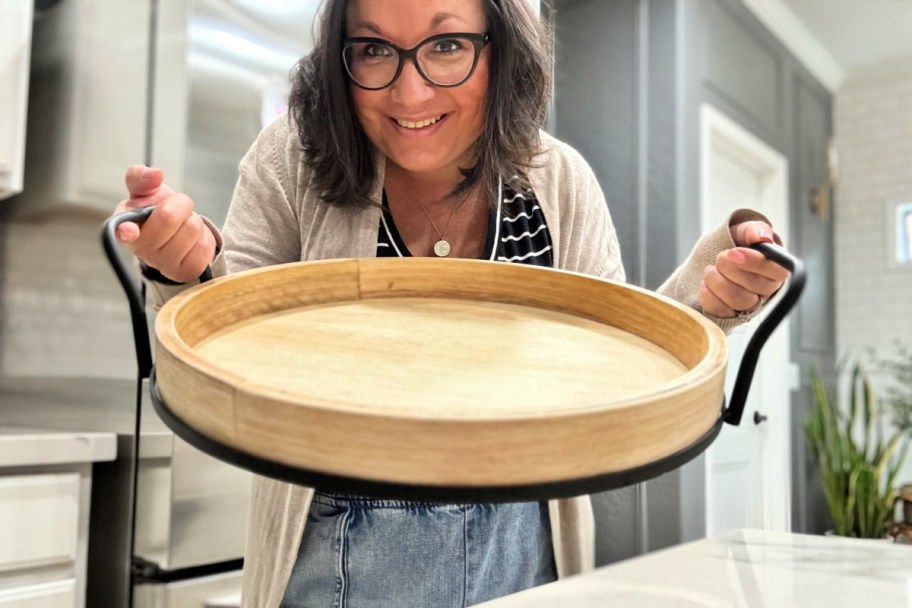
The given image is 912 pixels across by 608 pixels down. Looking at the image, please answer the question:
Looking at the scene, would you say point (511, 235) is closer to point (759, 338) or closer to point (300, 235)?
point (300, 235)

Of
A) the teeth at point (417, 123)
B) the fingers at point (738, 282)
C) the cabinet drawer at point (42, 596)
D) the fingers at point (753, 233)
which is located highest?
the teeth at point (417, 123)

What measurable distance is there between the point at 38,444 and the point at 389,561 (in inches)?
26.5

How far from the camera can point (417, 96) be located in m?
0.55

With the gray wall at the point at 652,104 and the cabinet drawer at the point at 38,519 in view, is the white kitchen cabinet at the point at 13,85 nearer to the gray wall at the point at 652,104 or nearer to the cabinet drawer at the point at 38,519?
the cabinet drawer at the point at 38,519

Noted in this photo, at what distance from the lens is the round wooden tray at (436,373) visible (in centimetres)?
27

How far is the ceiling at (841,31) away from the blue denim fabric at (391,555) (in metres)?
1.83

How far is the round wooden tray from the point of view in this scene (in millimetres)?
272

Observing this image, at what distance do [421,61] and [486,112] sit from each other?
0.27 ft

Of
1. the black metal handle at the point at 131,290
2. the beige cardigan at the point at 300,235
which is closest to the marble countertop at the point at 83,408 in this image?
the beige cardigan at the point at 300,235

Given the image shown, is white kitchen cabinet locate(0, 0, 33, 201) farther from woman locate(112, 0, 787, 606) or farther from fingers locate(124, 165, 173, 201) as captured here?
fingers locate(124, 165, 173, 201)

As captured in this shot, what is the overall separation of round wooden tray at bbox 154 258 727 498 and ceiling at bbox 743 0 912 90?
1.83 meters

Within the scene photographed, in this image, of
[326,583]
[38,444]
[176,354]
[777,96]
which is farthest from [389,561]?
[777,96]

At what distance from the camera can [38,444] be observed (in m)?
1.05

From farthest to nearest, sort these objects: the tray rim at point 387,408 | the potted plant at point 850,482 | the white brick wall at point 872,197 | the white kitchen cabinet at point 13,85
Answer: the white brick wall at point 872,197
the potted plant at point 850,482
the white kitchen cabinet at point 13,85
the tray rim at point 387,408
